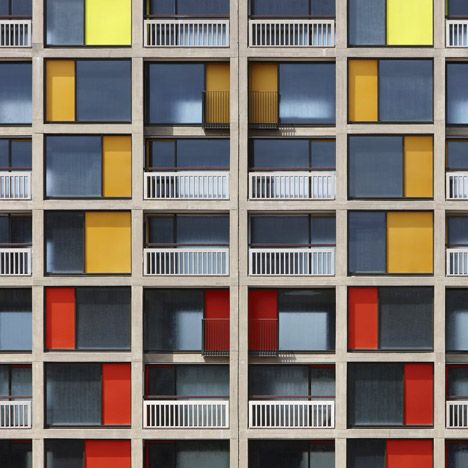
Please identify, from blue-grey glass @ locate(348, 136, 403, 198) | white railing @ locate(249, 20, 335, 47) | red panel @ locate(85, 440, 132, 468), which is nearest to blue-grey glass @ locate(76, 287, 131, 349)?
red panel @ locate(85, 440, 132, 468)

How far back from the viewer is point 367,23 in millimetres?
21844

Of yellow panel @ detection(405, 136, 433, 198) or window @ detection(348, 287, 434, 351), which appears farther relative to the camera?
yellow panel @ detection(405, 136, 433, 198)

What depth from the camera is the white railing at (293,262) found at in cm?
2156

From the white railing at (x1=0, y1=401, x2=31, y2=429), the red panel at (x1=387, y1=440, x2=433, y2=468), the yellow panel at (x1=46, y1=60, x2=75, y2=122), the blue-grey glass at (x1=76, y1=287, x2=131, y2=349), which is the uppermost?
the yellow panel at (x1=46, y1=60, x2=75, y2=122)

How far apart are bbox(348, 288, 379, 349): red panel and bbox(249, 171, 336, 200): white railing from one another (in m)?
3.52

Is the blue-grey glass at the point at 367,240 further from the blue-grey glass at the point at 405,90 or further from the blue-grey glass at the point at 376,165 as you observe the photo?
the blue-grey glass at the point at 405,90

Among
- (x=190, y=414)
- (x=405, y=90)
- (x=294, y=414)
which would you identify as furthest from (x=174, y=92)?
(x=294, y=414)

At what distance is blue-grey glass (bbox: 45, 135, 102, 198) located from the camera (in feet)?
71.5

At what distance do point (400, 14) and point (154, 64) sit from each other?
8.87 metres

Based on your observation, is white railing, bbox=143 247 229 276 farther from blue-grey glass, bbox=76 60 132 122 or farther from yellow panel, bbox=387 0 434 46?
yellow panel, bbox=387 0 434 46

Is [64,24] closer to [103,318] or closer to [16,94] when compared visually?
[16,94]

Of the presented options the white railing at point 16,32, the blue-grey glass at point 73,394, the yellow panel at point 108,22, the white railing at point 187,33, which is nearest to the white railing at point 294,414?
the blue-grey glass at point 73,394

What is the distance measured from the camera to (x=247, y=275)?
842 inches

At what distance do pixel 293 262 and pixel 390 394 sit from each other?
18.7 ft
